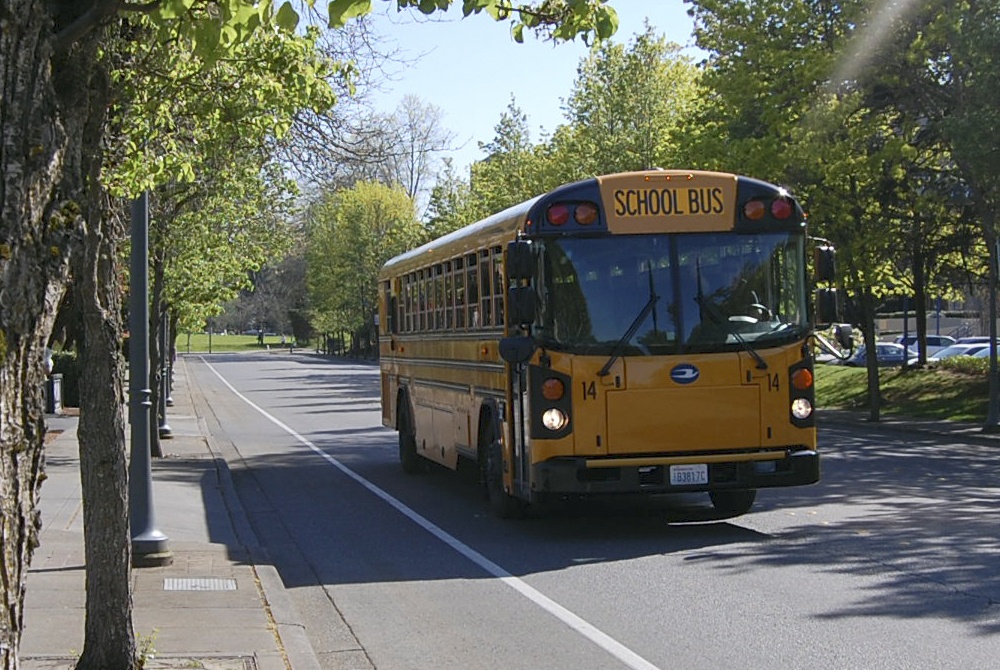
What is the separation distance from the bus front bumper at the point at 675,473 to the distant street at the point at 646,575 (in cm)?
54

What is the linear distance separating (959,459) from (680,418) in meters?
10.5

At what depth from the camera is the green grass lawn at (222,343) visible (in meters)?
140

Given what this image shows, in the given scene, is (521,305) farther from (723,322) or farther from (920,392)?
(920,392)

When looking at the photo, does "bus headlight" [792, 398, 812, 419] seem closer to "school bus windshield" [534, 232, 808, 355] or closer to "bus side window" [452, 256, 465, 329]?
"school bus windshield" [534, 232, 808, 355]

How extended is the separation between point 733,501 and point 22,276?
11085 millimetres

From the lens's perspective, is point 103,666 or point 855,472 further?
point 855,472

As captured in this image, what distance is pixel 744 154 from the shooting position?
3003 centimetres

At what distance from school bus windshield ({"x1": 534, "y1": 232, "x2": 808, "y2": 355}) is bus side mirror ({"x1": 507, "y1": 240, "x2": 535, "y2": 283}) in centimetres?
45

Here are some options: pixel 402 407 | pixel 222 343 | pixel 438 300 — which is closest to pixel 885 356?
pixel 402 407

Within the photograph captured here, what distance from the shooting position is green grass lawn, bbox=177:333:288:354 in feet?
461

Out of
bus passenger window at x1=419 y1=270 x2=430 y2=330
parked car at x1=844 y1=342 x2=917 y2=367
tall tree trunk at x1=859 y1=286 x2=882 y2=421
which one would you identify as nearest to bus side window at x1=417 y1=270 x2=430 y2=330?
bus passenger window at x1=419 y1=270 x2=430 y2=330

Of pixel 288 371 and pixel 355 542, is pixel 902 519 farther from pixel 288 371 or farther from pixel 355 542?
pixel 288 371

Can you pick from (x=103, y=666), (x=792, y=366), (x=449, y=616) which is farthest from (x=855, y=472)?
(x=103, y=666)

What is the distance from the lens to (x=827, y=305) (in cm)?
1273
